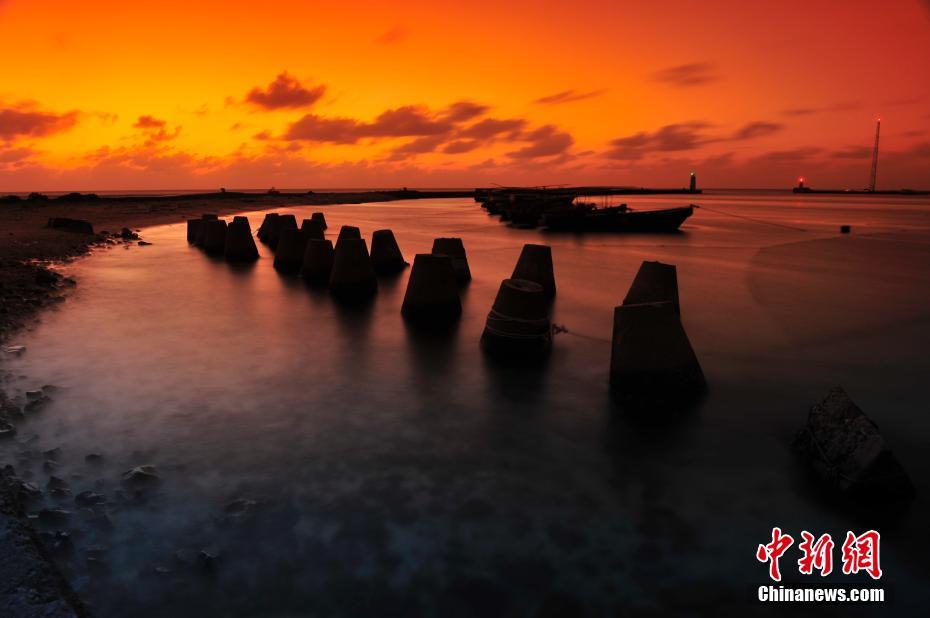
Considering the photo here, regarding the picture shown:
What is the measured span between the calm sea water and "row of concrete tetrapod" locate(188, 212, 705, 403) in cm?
36

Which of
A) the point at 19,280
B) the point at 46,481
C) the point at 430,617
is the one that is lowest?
the point at 430,617

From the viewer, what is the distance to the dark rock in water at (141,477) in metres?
3.79

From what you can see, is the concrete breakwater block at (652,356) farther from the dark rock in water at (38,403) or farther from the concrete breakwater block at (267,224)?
the concrete breakwater block at (267,224)

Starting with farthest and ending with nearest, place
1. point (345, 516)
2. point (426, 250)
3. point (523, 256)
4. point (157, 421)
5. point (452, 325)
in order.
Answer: point (426, 250) < point (523, 256) < point (452, 325) < point (157, 421) < point (345, 516)

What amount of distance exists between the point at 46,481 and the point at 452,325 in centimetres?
567

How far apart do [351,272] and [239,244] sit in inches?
260

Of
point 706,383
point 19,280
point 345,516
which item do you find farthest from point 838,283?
point 19,280

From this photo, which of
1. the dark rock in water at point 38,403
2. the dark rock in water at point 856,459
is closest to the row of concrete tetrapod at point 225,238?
the dark rock in water at point 38,403

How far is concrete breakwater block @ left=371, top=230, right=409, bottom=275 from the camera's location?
43.5 feet

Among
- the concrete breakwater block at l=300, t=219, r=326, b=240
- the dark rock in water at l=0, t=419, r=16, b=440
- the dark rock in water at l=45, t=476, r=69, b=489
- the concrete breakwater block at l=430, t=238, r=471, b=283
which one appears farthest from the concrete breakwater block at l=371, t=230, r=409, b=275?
the dark rock in water at l=45, t=476, r=69, b=489

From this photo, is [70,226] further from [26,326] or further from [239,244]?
[26,326]

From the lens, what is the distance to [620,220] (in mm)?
31438

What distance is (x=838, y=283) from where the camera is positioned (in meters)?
13.9

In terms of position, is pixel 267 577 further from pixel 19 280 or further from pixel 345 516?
pixel 19 280
